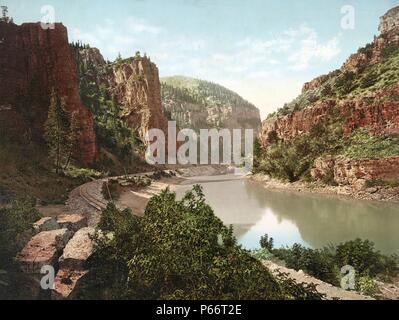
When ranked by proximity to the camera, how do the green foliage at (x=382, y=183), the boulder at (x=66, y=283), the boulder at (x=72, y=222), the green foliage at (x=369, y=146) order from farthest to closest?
the green foliage at (x=369, y=146) → the green foliage at (x=382, y=183) → the boulder at (x=72, y=222) → the boulder at (x=66, y=283)

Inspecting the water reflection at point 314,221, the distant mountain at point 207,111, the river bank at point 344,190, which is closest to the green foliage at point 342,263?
the water reflection at point 314,221

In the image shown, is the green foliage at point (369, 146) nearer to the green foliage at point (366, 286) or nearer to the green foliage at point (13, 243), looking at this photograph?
the green foliage at point (366, 286)

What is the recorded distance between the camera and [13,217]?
10.6 m

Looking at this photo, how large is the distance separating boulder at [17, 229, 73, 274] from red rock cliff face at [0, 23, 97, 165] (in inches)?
844

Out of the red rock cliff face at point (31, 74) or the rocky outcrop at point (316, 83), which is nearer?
the red rock cliff face at point (31, 74)

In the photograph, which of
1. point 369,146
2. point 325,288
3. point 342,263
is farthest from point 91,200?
point 369,146

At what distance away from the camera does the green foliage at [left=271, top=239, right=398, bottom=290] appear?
10031 mm

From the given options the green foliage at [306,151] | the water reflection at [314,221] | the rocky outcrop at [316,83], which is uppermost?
the rocky outcrop at [316,83]

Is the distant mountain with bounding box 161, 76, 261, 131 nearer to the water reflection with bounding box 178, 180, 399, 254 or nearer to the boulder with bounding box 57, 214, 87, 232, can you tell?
the water reflection with bounding box 178, 180, 399, 254

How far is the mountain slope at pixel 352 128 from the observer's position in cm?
3050

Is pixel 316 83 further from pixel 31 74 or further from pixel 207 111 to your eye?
pixel 207 111

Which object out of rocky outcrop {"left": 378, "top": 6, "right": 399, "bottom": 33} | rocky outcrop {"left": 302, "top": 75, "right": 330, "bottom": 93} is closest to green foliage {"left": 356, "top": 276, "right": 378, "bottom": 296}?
rocky outcrop {"left": 378, "top": 6, "right": 399, "bottom": 33}

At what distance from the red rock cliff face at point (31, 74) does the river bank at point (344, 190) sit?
21.5 meters
